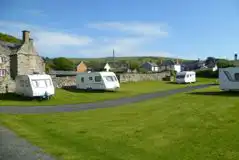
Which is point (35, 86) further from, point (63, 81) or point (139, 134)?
point (139, 134)

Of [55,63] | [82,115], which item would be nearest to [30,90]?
[82,115]

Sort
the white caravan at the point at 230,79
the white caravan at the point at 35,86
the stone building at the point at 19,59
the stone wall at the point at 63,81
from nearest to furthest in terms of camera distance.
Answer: the white caravan at the point at 35,86 → the white caravan at the point at 230,79 → the stone building at the point at 19,59 → the stone wall at the point at 63,81

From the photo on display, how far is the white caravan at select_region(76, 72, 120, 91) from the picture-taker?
42188mm

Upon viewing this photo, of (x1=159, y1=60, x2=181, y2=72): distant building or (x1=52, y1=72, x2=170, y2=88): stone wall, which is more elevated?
(x1=159, y1=60, x2=181, y2=72): distant building

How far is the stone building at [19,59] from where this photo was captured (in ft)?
148

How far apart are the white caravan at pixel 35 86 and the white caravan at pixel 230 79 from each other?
18.3 metres

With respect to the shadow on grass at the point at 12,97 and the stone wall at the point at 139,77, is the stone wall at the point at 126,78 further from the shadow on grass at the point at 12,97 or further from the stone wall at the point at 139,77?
the shadow on grass at the point at 12,97

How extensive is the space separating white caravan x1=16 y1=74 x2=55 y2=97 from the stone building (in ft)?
37.0

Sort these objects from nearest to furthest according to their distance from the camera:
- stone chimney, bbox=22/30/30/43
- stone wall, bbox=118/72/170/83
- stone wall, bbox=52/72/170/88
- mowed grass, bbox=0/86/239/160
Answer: mowed grass, bbox=0/86/239/160
stone wall, bbox=52/72/170/88
stone chimney, bbox=22/30/30/43
stone wall, bbox=118/72/170/83

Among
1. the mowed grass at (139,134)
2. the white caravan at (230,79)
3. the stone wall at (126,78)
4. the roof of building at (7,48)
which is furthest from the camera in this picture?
the stone wall at (126,78)

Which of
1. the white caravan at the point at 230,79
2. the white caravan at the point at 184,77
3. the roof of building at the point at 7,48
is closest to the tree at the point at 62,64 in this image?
the white caravan at the point at 184,77

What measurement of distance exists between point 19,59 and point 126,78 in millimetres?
21239

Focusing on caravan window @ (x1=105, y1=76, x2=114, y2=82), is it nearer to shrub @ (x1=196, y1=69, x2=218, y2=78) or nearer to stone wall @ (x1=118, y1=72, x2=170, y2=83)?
stone wall @ (x1=118, y1=72, x2=170, y2=83)

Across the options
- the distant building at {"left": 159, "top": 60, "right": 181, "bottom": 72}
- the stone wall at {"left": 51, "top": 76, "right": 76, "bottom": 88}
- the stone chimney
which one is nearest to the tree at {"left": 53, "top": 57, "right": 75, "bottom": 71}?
the distant building at {"left": 159, "top": 60, "right": 181, "bottom": 72}
